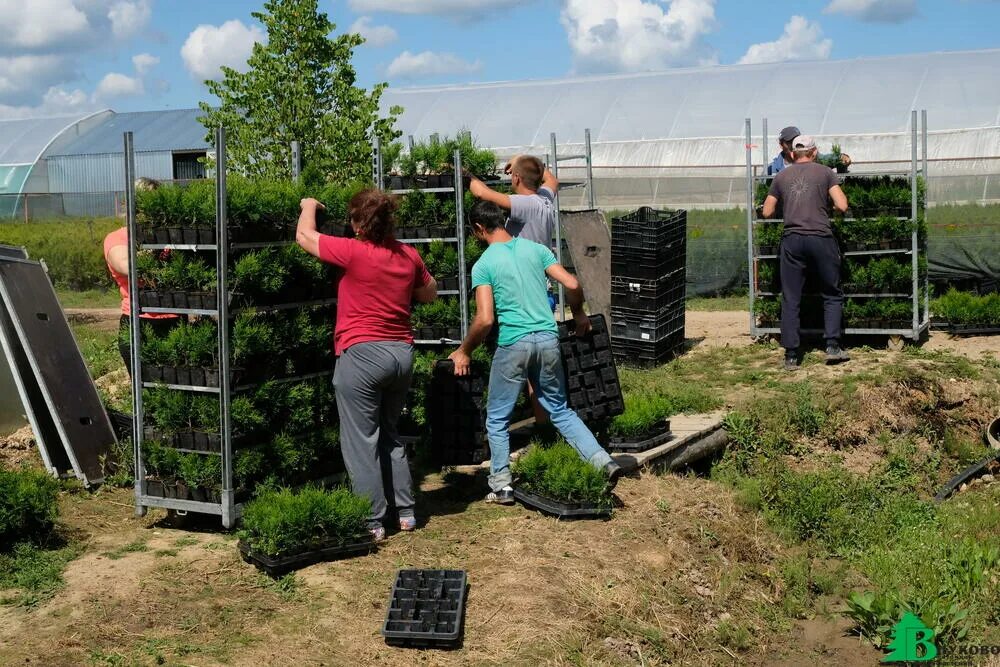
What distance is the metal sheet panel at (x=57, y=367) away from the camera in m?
8.00

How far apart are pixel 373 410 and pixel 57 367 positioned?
2884mm

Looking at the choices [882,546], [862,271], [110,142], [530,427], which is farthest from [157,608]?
[110,142]

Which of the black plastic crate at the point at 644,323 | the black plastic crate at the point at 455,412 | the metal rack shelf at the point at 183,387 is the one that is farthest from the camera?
the black plastic crate at the point at 644,323

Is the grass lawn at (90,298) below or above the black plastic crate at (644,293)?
below

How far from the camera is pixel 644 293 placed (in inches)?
484

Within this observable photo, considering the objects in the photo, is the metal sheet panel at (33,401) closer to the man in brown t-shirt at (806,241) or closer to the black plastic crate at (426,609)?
the black plastic crate at (426,609)

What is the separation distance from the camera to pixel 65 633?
18.1ft

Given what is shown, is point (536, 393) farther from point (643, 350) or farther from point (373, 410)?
point (643, 350)

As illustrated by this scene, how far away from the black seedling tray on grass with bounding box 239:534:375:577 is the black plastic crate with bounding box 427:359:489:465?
44.9 inches

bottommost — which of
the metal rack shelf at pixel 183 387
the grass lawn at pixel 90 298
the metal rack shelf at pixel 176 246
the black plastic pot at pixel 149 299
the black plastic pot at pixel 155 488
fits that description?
the black plastic pot at pixel 155 488

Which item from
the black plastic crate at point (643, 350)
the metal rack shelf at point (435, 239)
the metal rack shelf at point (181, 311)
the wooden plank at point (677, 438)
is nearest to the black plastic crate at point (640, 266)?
the black plastic crate at point (643, 350)

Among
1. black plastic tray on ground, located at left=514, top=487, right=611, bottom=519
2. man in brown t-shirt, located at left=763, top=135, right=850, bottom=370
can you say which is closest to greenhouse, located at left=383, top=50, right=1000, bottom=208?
man in brown t-shirt, located at left=763, top=135, right=850, bottom=370

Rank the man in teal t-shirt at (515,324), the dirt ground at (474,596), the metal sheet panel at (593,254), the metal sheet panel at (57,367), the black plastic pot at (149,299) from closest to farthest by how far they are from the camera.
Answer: the dirt ground at (474,596) < the black plastic pot at (149,299) < the man in teal t-shirt at (515,324) < the metal sheet panel at (57,367) < the metal sheet panel at (593,254)

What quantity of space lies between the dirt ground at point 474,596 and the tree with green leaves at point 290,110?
422cm
